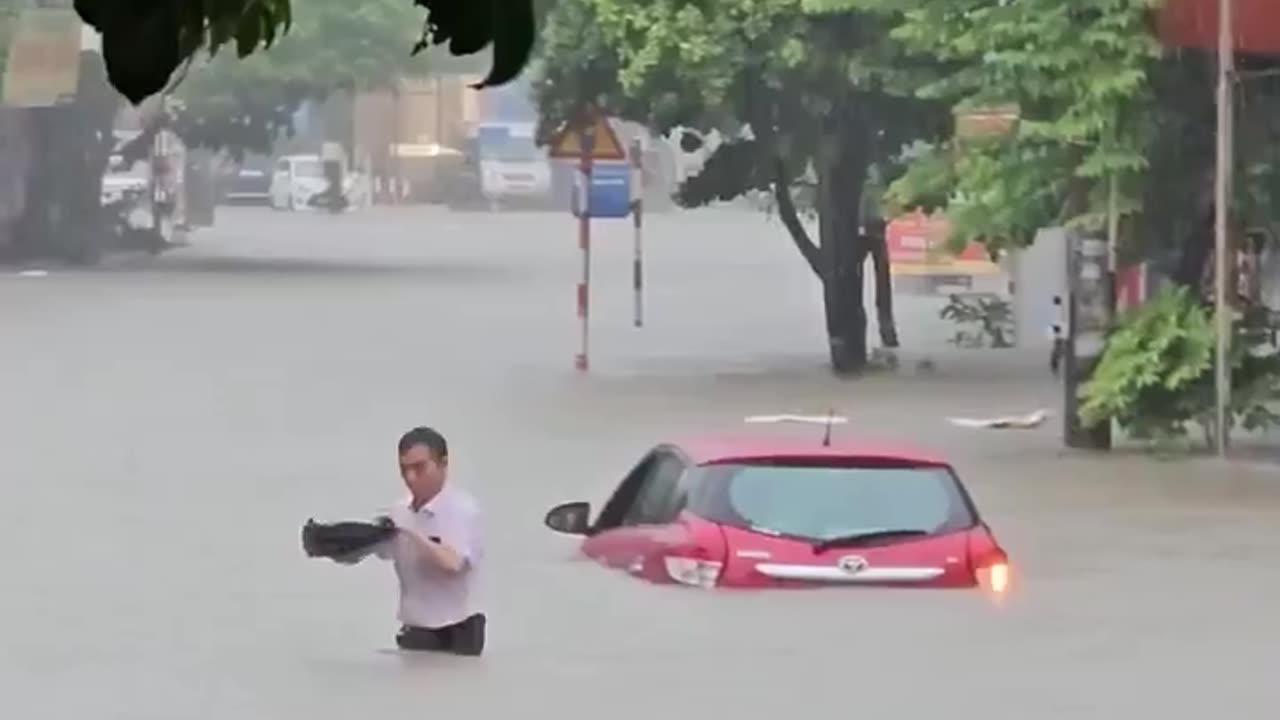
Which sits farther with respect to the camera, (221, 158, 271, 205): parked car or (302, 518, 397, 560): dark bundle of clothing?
(221, 158, 271, 205): parked car

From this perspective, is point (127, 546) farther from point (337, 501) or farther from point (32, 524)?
point (337, 501)

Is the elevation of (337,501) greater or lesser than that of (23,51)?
lesser

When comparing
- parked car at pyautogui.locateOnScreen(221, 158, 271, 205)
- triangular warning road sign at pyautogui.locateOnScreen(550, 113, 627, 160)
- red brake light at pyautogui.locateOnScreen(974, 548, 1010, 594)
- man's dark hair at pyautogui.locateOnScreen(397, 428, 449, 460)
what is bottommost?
parked car at pyautogui.locateOnScreen(221, 158, 271, 205)

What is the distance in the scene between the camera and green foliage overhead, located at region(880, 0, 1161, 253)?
22719mm

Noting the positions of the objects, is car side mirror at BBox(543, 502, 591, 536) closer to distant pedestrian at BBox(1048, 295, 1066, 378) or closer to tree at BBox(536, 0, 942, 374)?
tree at BBox(536, 0, 942, 374)

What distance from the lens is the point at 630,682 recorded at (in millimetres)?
13445

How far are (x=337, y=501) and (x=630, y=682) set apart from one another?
7616mm

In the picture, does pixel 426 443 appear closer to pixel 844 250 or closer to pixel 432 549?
pixel 432 549

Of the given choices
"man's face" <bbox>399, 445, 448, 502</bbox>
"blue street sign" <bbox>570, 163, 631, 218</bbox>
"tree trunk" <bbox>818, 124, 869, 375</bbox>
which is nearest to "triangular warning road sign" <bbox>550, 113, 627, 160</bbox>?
"blue street sign" <bbox>570, 163, 631, 218</bbox>

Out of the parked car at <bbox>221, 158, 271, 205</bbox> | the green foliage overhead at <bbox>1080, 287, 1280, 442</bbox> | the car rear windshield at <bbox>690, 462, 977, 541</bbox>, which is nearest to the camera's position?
the car rear windshield at <bbox>690, 462, 977, 541</bbox>

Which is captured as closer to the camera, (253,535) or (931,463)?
(931,463)

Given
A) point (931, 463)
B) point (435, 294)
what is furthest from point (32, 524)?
point (435, 294)

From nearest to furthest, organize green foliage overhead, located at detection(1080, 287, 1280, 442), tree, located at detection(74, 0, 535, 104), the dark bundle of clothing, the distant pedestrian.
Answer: tree, located at detection(74, 0, 535, 104)
the dark bundle of clothing
green foliage overhead, located at detection(1080, 287, 1280, 442)
the distant pedestrian

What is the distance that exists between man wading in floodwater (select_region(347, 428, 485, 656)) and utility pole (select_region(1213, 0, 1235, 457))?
11909 millimetres
